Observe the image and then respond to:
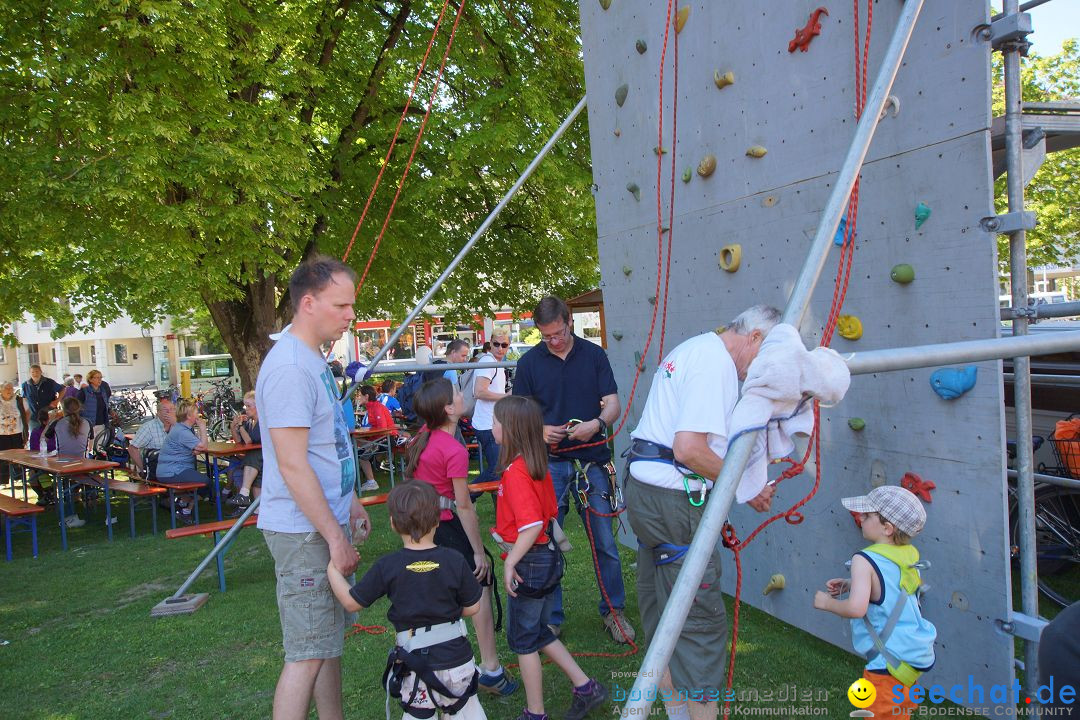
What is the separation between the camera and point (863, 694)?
111 inches

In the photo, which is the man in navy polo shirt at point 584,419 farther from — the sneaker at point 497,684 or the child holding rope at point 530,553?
the child holding rope at point 530,553

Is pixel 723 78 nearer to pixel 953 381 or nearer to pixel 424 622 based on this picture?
pixel 953 381

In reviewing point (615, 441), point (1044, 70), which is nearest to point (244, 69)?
point (615, 441)

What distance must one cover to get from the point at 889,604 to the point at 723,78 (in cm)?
303

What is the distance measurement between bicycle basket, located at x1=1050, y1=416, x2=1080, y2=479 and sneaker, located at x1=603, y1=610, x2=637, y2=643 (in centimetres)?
263

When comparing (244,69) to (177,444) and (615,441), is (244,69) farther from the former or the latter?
(615,441)

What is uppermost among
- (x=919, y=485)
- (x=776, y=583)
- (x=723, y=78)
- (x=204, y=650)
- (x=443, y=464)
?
(x=723, y=78)

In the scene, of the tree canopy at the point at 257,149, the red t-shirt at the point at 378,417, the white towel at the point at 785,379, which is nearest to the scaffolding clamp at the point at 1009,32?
the white towel at the point at 785,379

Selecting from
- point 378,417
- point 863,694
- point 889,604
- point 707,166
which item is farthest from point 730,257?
point 378,417

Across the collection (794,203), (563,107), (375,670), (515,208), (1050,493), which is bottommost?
(375,670)

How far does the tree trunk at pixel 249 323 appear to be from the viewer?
1195cm

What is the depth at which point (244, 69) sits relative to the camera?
33.3ft

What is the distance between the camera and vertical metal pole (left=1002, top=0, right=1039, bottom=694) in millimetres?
2932

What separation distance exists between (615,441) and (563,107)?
21.0ft
